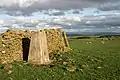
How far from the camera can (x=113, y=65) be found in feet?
71.1

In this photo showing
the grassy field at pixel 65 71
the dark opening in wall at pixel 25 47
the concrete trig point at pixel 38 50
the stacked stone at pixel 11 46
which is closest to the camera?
the grassy field at pixel 65 71

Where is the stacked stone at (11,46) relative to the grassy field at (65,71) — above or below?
above

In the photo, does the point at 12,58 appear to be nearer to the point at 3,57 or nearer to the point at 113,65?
the point at 3,57

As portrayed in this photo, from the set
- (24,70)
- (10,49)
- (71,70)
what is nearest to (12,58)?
(10,49)

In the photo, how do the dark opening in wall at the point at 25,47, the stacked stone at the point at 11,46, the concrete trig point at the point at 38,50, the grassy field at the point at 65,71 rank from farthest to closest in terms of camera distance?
1. the dark opening in wall at the point at 25,47
2. the stacked stone at the point at 11,46
3. the concrete trig point at the point at 38,50
4. the grassy field at the point at 65,71

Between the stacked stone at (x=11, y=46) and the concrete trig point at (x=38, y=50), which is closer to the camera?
the concrete trig point at (x=38, y=50)

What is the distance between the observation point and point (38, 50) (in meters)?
22.7

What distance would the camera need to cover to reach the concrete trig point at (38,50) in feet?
73.9

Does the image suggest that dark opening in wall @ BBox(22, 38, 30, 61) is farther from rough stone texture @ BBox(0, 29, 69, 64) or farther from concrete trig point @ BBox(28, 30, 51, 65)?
concrete trig point @ BBox(28, 30, 51, 65)

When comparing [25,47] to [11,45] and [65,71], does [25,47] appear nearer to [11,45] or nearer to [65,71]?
[11,45]

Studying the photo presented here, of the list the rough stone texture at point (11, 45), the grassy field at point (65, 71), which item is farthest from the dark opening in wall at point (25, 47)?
the grassy field at point (65, 71)

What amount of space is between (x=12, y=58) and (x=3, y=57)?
2.76 ft

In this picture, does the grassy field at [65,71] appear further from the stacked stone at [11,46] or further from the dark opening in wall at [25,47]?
the dark opening in wall at [25,47]

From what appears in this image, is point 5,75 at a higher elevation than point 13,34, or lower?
lower
